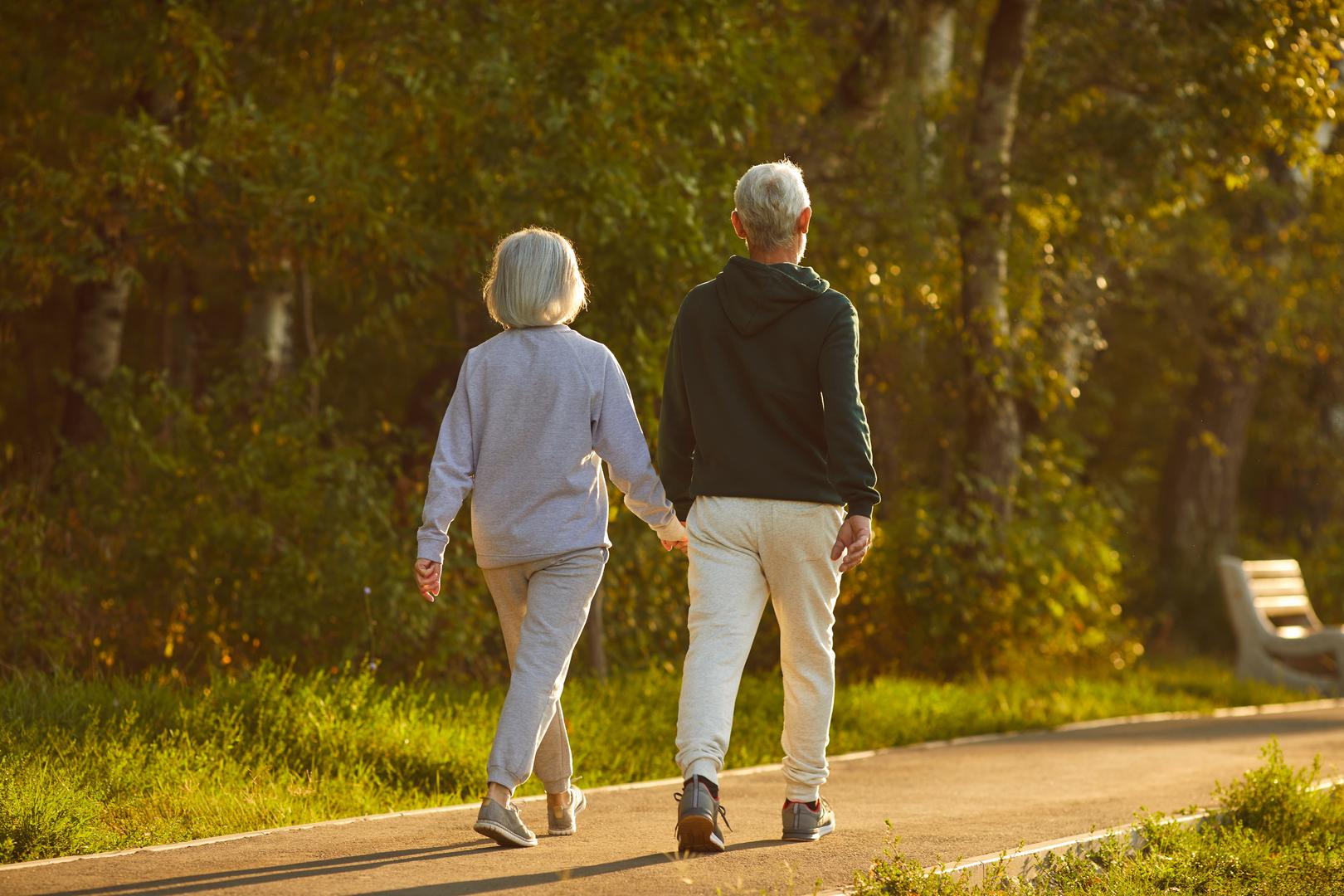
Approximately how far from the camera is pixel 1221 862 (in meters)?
5.57

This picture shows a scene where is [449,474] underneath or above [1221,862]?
above

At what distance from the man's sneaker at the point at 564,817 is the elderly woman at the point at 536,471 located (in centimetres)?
27

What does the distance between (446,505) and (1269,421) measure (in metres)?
18.7

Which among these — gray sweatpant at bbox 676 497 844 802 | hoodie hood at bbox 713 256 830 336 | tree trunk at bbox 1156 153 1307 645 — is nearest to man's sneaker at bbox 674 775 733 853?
gray sweatpant at bbox 676 497 844 802

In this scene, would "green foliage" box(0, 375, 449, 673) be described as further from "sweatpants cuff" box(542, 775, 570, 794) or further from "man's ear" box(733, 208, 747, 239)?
"man's ear" box(733, 208, 747, 239)

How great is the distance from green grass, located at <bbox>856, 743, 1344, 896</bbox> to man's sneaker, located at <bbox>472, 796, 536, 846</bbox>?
1.12 m

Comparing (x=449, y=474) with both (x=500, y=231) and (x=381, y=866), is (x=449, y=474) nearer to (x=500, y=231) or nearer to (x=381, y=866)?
(x=381, y=866)

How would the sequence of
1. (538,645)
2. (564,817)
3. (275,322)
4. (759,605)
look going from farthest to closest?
(275,322) < (564,817) < (759,605) < (538,645)

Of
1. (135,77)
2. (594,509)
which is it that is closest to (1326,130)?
(135,77)

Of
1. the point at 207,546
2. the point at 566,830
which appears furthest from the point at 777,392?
the point at 207,546

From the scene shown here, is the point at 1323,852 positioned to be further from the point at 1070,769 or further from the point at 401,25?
the point at 401,25

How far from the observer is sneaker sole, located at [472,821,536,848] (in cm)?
527

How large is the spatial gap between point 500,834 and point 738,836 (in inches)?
37.1

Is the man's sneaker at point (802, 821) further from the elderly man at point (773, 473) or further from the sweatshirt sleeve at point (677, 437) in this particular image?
the sweatshirt sleeve at point (677, 437)
